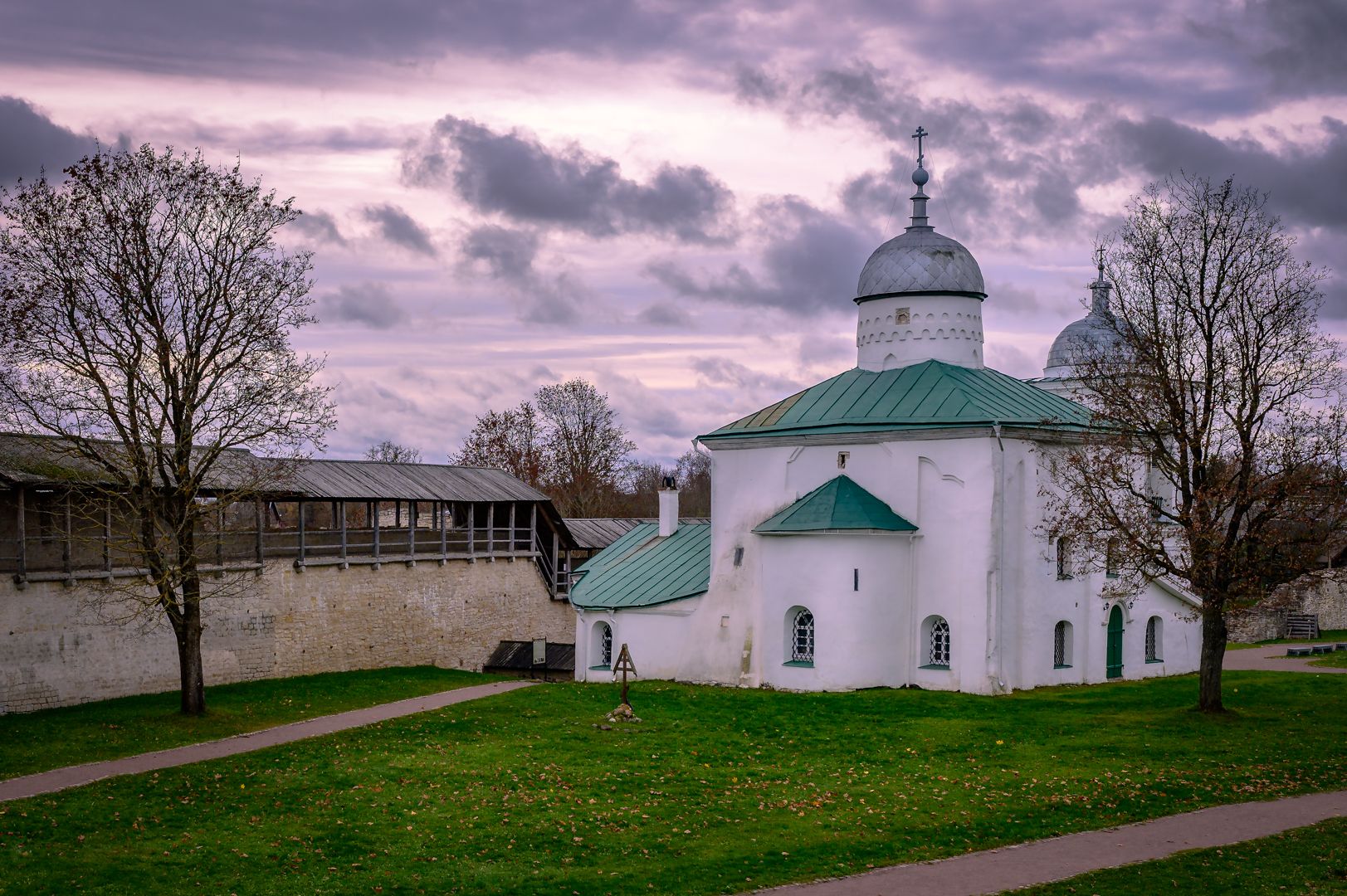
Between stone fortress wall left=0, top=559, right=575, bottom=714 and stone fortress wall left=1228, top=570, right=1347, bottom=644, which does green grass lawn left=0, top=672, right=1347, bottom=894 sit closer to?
stone fortress wall left=0, top=559, right=575, bottom=714

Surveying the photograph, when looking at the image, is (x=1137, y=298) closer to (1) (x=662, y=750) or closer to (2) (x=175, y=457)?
(1) (x=662, y=750)

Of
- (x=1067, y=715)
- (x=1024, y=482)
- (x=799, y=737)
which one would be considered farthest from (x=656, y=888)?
(x=1024, y=482)

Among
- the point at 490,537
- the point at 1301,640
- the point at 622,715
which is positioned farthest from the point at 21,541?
the point at 1301,640

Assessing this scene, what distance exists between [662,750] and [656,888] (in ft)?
23.7

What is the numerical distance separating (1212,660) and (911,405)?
8542mm

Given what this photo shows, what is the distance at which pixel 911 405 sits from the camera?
28.4 meters

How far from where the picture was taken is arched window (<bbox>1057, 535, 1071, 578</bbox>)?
90.3 feet

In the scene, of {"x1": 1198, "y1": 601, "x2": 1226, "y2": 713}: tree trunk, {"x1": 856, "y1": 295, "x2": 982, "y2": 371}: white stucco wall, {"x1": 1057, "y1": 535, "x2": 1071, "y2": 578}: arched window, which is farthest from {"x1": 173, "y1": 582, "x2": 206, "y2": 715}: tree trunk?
{"x1": 1198, "y1": 601, "x2": 1226, "y2": 713}: tree trunk

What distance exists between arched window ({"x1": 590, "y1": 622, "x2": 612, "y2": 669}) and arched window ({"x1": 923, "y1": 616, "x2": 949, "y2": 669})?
8.25 meters

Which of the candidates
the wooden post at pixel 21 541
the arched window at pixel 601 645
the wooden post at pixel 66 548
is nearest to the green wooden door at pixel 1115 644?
the arched window at pixel 601 645

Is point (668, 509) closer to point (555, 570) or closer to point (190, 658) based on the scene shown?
point (555, 570)

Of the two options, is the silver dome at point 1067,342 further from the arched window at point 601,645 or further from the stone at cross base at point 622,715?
the stone at cross base at point 622,715

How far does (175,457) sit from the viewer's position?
74.3 ft

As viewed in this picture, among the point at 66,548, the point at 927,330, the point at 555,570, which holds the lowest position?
the point at 555,570
